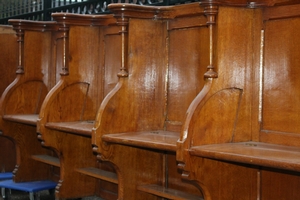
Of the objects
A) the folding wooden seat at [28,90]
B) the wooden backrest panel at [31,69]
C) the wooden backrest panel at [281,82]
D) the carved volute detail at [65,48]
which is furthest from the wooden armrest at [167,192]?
the wooden backrest panel at [31,69]

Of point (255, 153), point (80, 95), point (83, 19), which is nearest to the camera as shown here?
point (255, 153)

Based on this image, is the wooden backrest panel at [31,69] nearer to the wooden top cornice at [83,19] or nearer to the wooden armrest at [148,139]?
the wooden top cornice at [83,19]

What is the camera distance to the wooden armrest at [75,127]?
3.91 meters

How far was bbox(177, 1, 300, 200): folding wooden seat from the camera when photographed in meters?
2.95

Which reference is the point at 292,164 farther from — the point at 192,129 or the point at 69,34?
the point at 69,34

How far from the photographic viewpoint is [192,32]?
366 cm

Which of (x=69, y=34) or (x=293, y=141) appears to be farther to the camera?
(x=69, y=34)

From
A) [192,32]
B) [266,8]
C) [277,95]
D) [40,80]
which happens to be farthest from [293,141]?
[40,80]

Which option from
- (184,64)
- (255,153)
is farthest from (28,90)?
(255,153)

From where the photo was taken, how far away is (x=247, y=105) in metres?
3.17

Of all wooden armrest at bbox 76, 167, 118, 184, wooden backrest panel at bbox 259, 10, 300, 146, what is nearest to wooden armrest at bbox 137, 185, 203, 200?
wooden armrest at bbox 76, 167, 118, 184

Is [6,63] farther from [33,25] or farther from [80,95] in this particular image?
[80,95]

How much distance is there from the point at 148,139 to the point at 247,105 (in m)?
0.63

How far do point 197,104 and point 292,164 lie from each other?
720 mm
